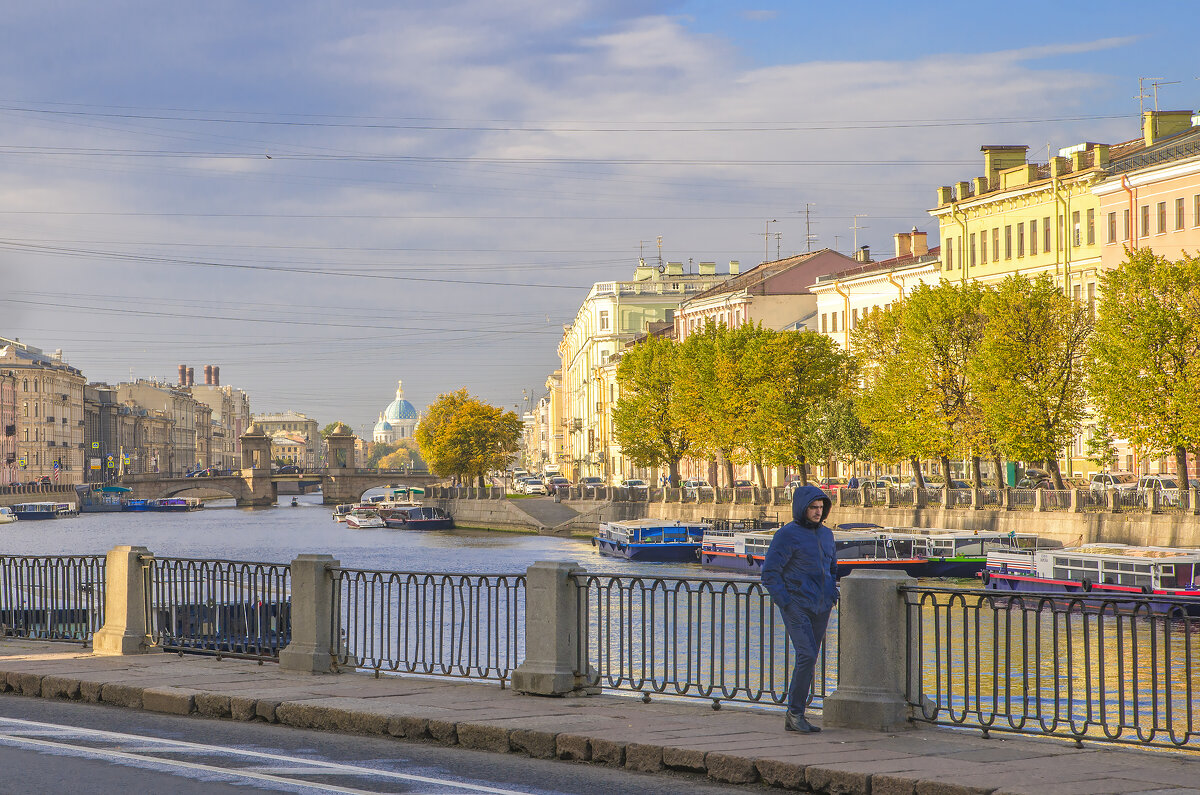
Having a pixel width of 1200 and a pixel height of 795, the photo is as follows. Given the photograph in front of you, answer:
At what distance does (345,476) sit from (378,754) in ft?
470

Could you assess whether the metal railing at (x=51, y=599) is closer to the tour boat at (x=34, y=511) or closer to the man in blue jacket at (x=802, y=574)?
the man in blue jacket at (x=802, y=574)

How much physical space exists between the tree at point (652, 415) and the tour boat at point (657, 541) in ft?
49.2

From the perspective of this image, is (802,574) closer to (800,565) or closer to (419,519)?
(800,565)

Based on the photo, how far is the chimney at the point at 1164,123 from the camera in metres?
63.4

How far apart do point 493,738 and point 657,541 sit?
58.2 metres

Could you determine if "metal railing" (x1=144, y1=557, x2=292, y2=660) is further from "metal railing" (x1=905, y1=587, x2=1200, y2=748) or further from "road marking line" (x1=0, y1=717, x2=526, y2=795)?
"metal railing" (x1=905, y1=587, x2=1200, y2=748)

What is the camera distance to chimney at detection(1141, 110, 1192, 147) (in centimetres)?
6341

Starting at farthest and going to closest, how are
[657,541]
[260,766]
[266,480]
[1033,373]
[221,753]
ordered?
[266,480]
[657,541]
[1033,373]
[221,753]
[260,766]

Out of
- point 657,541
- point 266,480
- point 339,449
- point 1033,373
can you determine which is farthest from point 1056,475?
point 266,480

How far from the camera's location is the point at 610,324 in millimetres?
133375

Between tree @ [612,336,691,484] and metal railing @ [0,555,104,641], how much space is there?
221 feet

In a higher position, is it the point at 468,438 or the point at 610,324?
the point at 610,324

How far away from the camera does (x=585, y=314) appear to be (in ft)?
472

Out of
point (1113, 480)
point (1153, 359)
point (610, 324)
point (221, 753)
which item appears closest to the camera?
point (221, 753)
